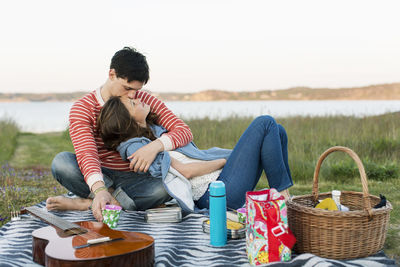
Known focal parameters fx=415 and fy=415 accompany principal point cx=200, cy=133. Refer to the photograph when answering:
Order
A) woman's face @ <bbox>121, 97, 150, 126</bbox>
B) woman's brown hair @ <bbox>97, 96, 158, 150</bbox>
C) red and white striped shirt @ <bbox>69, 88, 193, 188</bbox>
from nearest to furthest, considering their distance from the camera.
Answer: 1. red and white striped shirt @ <bbox>69, 88, 193, 188</bbox>
2. woman's brown hair @ <bbox>97, 96, 158, 150</bbox>
3. woman's face @ <bbox>121, 97, 150, 126</bbox>

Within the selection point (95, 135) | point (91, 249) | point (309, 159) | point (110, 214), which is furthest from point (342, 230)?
point (309, 159)

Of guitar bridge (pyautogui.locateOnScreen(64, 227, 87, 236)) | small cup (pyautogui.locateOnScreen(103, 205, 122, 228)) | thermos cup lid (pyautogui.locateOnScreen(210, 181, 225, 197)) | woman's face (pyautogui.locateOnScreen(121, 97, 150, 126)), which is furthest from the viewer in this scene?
woman's face (pyautogui.locateOnScreen(121, 97, 150, 126))

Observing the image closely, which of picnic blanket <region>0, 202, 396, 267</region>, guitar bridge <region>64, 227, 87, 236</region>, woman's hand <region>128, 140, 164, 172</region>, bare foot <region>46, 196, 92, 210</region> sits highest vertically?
woman's hand <region>128, 140, 164, 172</region>

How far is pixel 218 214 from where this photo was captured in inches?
89.0

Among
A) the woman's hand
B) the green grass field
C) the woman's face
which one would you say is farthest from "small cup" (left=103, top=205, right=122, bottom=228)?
the green grass field

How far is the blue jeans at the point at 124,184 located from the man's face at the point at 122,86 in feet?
1.92

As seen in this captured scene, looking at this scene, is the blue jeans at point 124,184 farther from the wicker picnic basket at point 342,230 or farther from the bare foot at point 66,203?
the wicker picnic basket at point 342,230

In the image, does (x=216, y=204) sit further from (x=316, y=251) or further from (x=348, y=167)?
(x=348, y=167)

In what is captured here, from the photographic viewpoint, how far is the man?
2.89 m

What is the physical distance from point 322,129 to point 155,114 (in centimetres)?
542

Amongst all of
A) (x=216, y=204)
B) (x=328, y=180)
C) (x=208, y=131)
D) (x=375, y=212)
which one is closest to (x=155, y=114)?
(x=216, y=204)

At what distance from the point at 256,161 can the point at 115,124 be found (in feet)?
3.31

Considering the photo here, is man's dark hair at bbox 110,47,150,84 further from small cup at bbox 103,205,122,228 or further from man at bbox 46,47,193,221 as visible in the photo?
small cup at bbox 103,205,122,228

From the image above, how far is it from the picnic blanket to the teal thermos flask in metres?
0.05
